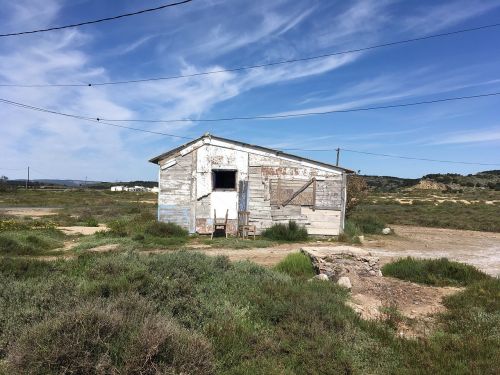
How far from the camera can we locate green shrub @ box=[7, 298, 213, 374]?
11.5 feet

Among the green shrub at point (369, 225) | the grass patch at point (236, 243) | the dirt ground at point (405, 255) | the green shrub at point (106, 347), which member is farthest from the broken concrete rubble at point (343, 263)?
the green shrub at point (369, 225)

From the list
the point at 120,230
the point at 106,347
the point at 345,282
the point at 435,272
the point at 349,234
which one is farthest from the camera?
the point at 349,234

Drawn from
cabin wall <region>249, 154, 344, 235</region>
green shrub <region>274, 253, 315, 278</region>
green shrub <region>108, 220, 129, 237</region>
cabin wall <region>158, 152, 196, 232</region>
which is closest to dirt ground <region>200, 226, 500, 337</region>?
green shrub <region>274, 253, 315, 278</region>

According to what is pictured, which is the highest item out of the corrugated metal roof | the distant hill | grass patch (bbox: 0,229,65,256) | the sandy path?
the distant hill

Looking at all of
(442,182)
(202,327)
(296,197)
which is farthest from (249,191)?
(442,182)

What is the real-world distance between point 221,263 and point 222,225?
9.34m

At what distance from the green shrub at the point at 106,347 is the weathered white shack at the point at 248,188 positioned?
12563mm

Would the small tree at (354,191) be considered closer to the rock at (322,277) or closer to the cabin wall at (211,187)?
the cabin wall at (211,187)

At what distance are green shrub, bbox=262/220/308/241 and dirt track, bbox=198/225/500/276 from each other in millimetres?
860

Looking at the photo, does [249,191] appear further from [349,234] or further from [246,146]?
[349,234]

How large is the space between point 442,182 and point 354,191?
85217 millimetres

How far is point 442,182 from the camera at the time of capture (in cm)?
9638

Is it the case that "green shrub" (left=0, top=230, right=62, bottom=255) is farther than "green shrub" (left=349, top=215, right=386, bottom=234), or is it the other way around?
"green shrub" (left=349, top=215, right=386, bottom=234)

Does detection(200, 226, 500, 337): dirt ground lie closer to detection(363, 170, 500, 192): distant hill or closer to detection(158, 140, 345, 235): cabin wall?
detection(158, 140, 345, 235): cabin wall
